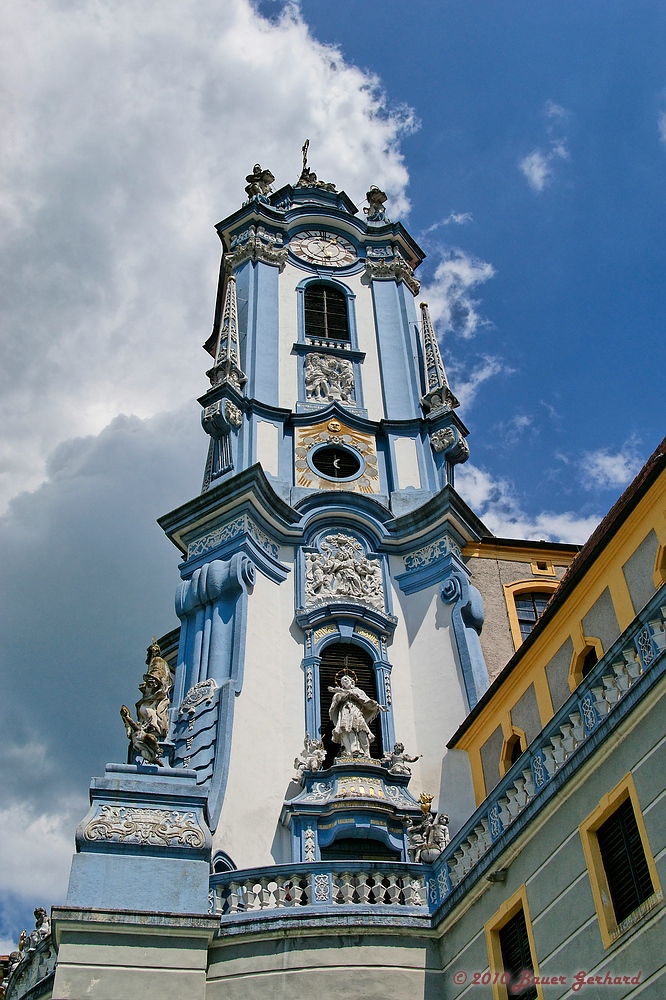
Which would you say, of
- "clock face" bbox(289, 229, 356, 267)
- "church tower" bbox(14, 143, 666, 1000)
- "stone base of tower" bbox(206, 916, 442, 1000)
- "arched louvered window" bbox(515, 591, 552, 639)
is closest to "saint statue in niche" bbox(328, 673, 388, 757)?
"church tower" bbox(14, 143, 666, 1000)

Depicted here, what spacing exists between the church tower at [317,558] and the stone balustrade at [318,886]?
88.1 inches

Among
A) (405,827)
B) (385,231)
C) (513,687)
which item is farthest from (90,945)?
(385,231)

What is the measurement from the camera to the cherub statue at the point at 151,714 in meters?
16.1

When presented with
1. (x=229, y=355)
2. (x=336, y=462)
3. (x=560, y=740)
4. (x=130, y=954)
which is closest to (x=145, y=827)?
(x=130, y=954)

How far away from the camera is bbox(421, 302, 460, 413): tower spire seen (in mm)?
25984

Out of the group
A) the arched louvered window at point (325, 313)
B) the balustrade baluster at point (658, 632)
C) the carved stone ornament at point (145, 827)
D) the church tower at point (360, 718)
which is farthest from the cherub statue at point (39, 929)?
the arched louvered window at point (325, 313)

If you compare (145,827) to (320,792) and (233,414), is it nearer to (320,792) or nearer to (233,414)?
(320,792)

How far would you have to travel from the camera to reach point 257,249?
2962 centimetres

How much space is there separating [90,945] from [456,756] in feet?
25.9

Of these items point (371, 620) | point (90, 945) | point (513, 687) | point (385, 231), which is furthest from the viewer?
point (385, 231)

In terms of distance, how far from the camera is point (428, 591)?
2197 centimetres

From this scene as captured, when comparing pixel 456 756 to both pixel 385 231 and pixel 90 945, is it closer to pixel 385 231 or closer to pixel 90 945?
pixel 90 945

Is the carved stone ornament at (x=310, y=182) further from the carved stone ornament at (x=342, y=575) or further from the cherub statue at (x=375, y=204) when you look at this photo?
the carved stone ornament at (x=342, y=575)

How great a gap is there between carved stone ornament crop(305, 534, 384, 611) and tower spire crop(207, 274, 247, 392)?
528 cm
